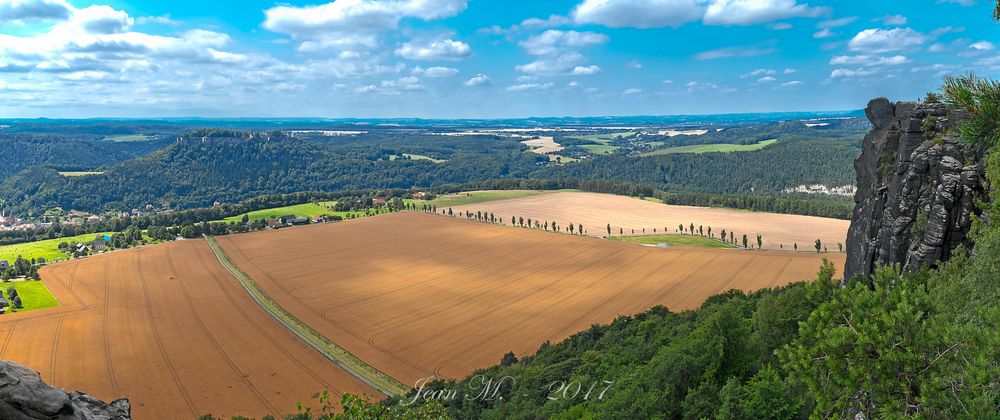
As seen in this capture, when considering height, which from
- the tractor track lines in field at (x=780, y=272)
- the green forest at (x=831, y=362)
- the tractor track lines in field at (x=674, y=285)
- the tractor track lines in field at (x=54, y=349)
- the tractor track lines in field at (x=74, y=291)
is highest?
the green forest at (x=831, y=362)

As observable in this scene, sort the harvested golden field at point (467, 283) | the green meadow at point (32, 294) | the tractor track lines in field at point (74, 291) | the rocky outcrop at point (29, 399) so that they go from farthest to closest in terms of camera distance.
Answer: the green meadow at point (32, 294)
the tractor track lines in field at point (74, 291)
the harvested golden field at point (467, 283)
the rocky outcrop at point (29, 399)

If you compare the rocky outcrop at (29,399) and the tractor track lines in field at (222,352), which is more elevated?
the rocky outcrop at (29,399)

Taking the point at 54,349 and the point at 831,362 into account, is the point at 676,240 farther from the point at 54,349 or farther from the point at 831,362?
the point at 831,362

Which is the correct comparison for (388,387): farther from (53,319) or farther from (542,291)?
(53,319)

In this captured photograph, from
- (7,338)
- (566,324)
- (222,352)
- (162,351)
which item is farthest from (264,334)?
(566,324)

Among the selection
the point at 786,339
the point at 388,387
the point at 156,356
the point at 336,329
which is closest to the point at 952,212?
the point at 786,339

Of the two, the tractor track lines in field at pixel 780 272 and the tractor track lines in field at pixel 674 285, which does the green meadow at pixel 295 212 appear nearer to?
the tractor track lines in field at pixel 674 285

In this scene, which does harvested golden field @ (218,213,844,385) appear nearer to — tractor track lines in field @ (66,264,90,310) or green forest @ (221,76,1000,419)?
green forest @ (221,76,1000,419)

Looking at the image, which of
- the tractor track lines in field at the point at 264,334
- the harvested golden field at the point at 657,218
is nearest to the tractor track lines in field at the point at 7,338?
the tractor track lines in field at the point at 264,334

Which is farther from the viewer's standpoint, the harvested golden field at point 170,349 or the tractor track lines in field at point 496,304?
the tractor track lines in field at point 496,304
